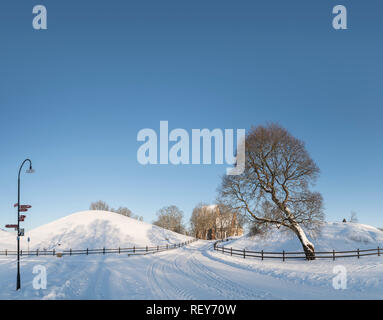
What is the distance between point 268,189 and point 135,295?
57.1 ft

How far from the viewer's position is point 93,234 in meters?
58.0

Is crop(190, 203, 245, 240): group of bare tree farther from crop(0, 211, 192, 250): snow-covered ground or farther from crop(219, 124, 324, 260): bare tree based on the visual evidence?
crop(219, 124, 324, 260): bare tree

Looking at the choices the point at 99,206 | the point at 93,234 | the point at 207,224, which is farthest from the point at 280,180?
the point at 99,206

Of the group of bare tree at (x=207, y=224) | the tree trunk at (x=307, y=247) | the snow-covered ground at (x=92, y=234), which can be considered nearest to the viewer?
the tree trunk at (x=307, y=247)

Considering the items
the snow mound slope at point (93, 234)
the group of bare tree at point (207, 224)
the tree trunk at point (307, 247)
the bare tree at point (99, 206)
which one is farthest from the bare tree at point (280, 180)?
the bare tree at point (99, 206)

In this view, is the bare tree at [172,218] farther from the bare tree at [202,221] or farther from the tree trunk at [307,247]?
the tree trunk at [307,247]

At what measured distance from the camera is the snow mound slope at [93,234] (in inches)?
2092

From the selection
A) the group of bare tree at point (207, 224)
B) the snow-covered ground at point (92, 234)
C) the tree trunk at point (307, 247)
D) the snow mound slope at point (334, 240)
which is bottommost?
the group of bare tree at point (207, 224)

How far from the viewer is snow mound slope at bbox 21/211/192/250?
5312 cm

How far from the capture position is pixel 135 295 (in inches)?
468

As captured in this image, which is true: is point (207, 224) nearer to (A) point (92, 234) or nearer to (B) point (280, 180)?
(A) point (92, 234)

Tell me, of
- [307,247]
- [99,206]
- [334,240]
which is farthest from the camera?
[99,206]

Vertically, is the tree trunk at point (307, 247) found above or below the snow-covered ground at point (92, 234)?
above

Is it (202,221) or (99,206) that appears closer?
(202,221)
